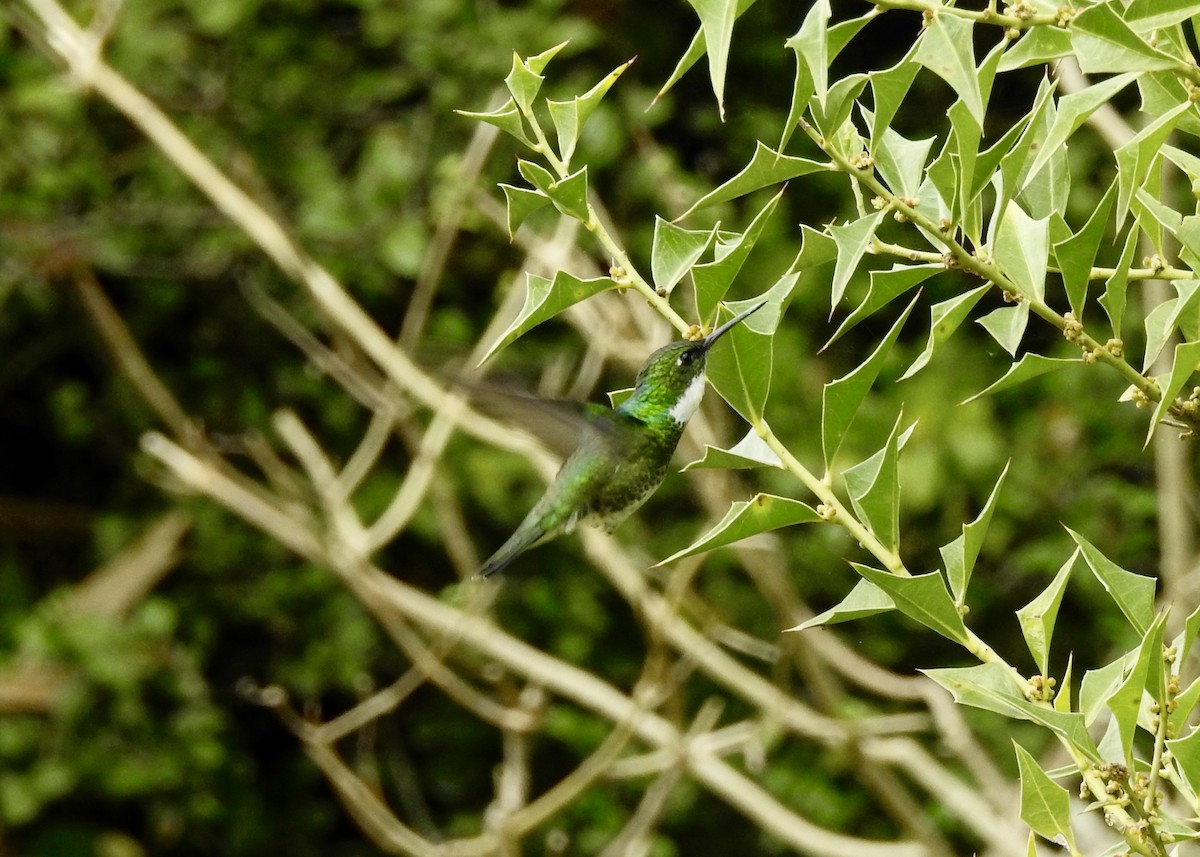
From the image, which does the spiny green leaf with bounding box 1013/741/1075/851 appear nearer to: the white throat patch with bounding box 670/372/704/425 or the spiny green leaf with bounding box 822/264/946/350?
the spiny green leaf with bounding box 822/264/946/350

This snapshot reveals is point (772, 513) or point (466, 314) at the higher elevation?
point (772, 513)

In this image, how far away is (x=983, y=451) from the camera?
473 centimetres

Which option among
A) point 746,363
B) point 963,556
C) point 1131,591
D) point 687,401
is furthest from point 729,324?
point 687,401

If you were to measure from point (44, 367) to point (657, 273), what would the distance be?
192 inches

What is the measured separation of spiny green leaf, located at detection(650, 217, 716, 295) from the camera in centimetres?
112

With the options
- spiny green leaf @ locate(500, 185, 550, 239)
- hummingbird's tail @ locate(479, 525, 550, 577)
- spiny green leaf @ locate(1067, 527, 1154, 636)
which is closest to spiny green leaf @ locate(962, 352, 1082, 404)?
spiny green leaf @ locate(1067, 527, 1154, 636)

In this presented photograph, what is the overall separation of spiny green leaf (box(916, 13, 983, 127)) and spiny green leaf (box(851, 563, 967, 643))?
1.00 ft

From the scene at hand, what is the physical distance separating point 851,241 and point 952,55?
15cm

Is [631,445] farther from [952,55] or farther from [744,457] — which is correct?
[952,55]

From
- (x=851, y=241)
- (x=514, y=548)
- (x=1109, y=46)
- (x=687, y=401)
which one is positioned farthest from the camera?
(x=514, y=548)

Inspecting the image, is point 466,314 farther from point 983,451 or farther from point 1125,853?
point 1125,853

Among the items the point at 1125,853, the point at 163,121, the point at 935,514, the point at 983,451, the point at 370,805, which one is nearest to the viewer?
the point at 1125,853

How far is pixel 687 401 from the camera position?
177cm

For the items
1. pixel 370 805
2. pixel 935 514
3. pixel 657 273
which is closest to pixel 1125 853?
pixel 657 273
